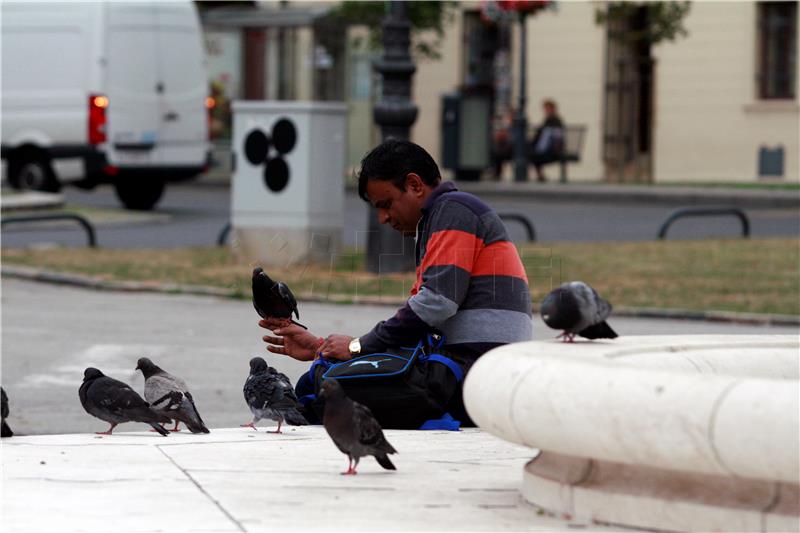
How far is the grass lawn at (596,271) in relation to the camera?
45.0ft

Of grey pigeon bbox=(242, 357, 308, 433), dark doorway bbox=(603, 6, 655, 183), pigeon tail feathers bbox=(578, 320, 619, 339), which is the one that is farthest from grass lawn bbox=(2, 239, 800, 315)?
dark doorway bbox=(603, 6, 655, 183)

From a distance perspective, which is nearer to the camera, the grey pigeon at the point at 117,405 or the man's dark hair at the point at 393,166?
the man's dark hair at the point at 393,166

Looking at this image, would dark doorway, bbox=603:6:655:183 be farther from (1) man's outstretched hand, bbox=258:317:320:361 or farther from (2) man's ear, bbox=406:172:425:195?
(2) man's ear, bbox=406:172:425:195

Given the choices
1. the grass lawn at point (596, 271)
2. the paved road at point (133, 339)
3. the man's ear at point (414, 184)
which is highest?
the man's ear at point (414, 184)

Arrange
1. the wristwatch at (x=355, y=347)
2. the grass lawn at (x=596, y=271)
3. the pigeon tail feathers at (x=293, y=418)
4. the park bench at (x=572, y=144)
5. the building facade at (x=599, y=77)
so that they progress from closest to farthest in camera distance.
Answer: the wristwatch at (x=355, y=347) < the pigeon tail feathers at (x=293, y=418) < the grass lawn at (x=596, y=271) < the park bench at (x=572, y=144) < the building facade at (x=599, y=77)

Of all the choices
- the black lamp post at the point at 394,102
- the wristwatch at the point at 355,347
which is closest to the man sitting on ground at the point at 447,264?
the wristwatch at the point at 355,347

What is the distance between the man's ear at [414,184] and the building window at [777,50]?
25.6m

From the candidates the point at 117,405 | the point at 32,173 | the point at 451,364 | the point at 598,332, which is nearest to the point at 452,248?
the point at 451,364

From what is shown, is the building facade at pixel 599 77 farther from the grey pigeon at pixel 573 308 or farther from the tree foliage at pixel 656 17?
the grey pigeon at pixel 573 308

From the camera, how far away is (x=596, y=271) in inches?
604

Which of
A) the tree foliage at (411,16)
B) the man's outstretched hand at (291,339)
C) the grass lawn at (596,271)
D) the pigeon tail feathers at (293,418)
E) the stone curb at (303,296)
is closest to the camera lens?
the man's outstretched hand at (291,339)

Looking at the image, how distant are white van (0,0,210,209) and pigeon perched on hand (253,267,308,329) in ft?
54.4

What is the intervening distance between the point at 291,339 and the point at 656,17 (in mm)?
24439

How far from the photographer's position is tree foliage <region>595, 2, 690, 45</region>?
98.5 ft
